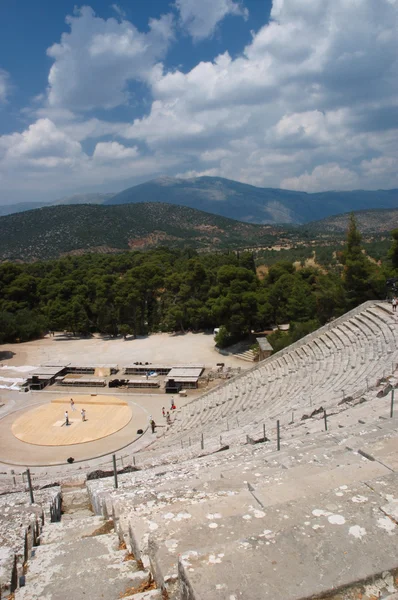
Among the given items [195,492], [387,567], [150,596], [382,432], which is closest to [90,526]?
→ [195,492]

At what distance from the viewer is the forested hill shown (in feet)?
414

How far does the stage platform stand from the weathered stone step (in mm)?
16646

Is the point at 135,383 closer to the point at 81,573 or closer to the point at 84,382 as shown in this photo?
the point at 84,382

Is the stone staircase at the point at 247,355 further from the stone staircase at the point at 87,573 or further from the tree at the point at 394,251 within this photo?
the stone staircase at the point at 87,573

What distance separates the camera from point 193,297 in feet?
140

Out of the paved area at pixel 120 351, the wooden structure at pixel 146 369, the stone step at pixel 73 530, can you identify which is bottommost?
the paved area at pixel 120 351

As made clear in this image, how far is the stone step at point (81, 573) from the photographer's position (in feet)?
10.7

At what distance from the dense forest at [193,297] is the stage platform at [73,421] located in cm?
1207

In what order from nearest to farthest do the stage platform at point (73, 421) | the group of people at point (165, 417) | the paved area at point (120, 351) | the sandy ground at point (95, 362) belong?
the sandy ground at point (95, 362) < the stage platform at point (73, 421) < the group of people at point (165, 417) < the paved area at point (120, 351)

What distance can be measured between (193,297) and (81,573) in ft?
129

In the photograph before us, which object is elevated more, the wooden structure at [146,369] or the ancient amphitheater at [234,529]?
the ancient amphitheater at [234,529]

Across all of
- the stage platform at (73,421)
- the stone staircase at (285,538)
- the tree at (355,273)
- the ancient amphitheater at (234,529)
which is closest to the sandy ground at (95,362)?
the stage platform at (73,421)

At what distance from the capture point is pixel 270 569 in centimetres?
250

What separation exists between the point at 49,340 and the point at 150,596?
1704 inches
